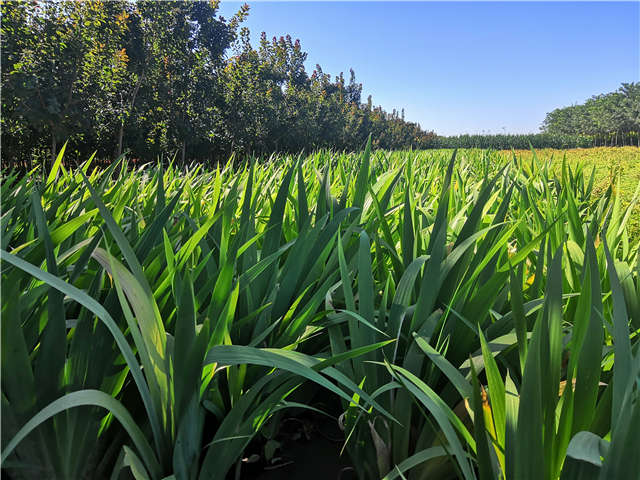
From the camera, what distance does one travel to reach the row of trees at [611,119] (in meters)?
54.9

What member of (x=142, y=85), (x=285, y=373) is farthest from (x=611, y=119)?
(x=285, y=373)

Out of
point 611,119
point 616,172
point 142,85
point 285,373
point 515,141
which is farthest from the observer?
point 611,119

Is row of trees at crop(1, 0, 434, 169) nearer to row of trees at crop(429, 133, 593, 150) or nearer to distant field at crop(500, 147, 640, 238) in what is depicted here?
distant field at crop(500, 147, 640, 238)

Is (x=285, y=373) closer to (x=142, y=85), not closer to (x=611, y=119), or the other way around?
(x=142, y=85)

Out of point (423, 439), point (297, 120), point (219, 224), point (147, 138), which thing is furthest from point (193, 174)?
point (297, 120)

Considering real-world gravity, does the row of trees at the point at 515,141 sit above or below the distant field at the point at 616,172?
above

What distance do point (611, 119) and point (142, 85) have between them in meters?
70.4

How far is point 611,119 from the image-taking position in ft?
186

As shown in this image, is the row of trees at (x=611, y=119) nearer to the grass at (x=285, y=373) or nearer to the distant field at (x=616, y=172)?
the distant field at (x=616, y=172)

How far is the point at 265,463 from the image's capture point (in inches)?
24.5

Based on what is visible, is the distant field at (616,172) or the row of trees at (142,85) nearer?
the distant field at (616,172)

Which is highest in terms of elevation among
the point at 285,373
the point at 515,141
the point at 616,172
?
the point at 515,141

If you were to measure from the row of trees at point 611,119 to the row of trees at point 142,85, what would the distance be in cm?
5677

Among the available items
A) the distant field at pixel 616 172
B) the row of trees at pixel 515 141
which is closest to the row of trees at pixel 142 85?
the distant field at pixel 616 172
